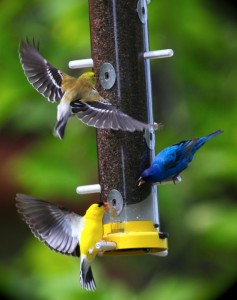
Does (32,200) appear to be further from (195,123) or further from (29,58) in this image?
(195,123)

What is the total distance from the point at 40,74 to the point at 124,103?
54 centimetres

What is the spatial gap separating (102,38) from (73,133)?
5.60 ft

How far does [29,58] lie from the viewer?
946 centimetres

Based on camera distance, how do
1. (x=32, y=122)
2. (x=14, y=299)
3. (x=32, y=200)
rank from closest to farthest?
(x=32, y=200), (x=14, y=299), (x=32, y=122)

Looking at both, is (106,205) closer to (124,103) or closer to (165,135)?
(124,103)

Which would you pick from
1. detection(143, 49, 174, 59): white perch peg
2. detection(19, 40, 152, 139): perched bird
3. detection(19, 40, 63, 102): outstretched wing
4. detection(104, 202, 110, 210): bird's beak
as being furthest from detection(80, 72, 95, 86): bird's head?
detection(104, 202, 110, 210): bird's beak

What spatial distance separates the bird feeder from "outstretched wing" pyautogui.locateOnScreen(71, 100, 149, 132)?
271 millimetres

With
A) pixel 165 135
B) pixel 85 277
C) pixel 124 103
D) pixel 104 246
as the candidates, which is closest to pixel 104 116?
pixel 124 103

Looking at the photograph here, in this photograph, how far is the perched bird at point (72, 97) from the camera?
8.64 m

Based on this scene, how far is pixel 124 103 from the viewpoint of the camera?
9.13m

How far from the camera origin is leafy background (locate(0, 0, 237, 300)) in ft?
34.1

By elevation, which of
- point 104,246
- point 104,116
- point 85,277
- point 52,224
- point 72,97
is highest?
point 72,97

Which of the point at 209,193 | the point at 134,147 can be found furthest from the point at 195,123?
the point at 134,147

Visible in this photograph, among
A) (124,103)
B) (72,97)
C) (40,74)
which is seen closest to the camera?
(72,97)
